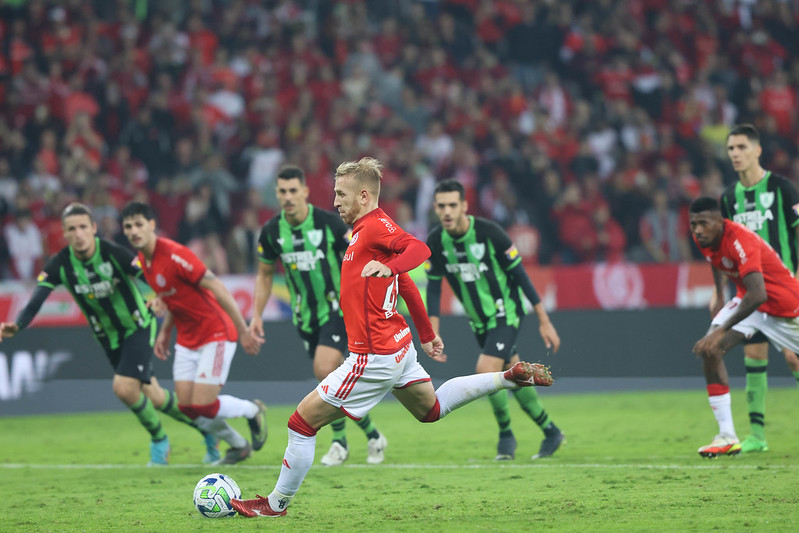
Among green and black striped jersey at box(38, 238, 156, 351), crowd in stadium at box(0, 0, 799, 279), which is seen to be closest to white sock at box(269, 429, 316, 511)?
green and black striped jersey at box(38, 238, 156, 351)

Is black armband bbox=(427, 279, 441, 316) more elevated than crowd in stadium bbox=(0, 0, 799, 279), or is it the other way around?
crowd in stadium bbox=(0, 0, 799, 279)

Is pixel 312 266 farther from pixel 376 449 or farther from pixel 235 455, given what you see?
pixel 235 455

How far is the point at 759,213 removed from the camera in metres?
8.48

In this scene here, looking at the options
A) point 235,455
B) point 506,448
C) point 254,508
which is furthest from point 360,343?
point 235,455

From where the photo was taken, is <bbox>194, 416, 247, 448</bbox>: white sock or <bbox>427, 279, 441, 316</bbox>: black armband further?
<bbox>427, 279, 441, 316</bbox>: black armband

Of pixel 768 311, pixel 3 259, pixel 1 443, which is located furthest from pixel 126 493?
pixel 3 259

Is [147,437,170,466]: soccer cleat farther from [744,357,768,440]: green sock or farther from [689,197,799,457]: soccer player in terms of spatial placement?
[744,357,768,440]: green sock

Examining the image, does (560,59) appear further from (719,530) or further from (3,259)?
(719,530)

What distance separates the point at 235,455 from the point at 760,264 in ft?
15.3

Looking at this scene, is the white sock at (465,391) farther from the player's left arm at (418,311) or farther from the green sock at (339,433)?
the green sock at (339,433)

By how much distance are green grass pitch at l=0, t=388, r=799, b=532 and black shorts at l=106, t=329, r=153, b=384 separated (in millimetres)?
816

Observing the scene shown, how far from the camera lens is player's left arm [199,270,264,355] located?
8.23 metres

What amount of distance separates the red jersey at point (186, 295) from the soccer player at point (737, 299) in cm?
401

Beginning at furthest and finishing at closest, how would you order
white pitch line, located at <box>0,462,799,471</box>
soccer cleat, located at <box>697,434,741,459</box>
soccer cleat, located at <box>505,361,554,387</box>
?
soccer cleat, located at <box>697,434,741,459</box>
white pitch line, located at <box>0,462,799,471</box>
soccer cleat, located at <box>505,361,554,387</box>
